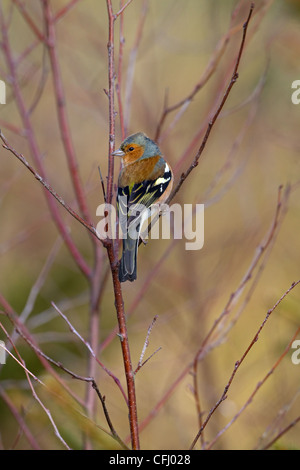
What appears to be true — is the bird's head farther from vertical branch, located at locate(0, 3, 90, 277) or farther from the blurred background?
vertical branch, located at locate(0, 3, 90, 277)

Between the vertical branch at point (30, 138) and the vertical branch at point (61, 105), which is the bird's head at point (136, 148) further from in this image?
the vertical branch at point (30, 138)

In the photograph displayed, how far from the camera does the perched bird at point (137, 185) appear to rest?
2861 millimetres

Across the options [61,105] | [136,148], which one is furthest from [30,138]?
[136,148]

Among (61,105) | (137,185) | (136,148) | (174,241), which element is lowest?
(174,241)

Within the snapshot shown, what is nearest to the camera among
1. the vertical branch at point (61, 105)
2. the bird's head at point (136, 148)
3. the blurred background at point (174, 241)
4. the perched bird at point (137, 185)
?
the perched bird at point (137, 185)

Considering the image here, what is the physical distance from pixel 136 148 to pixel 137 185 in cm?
33

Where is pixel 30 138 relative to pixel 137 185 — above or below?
above

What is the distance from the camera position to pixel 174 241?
3.44 m

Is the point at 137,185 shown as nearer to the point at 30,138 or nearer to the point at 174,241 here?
the point at 174,241

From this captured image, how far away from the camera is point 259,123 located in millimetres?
6105

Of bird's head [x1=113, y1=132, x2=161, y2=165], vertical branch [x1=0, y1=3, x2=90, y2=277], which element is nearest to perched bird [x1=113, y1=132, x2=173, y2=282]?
bird's head [x1=113, y1=132, x2=161, y2=165]

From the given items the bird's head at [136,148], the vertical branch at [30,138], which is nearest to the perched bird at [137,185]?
the bird's head at [136,148]

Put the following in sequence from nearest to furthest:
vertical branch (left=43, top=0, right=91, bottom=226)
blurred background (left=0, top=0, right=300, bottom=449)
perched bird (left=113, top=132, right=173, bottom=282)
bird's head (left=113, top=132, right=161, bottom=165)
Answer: perched bird (left=113, top=132, right=173, bottom=282)
vertical branch (left=43, top=0, right=91, bottom=226)
bird's head (left=113, top=132, right=161, bottom=165)
blurred background (left=0, top=0, right=300, bottom=449)

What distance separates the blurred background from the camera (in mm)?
3768
